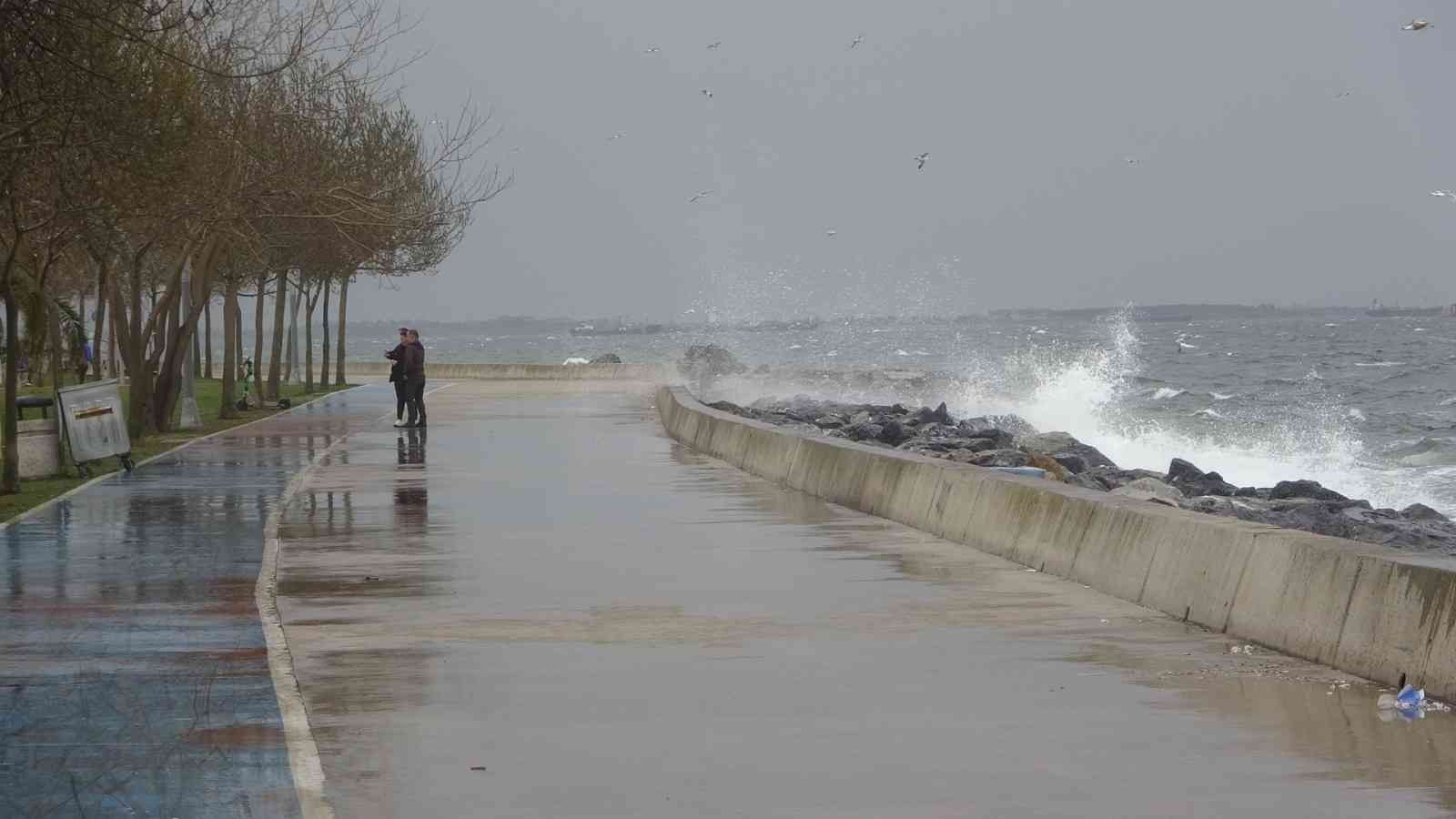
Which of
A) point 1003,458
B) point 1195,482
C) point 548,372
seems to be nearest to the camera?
point 1003,458

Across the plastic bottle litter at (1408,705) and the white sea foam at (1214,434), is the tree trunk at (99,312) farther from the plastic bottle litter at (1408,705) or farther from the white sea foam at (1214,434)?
the plastic bottle litter at (1408,705)

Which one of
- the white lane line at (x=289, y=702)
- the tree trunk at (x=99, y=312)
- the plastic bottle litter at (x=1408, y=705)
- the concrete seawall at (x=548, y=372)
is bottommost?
the concrete seawall at (x=548, y=372)

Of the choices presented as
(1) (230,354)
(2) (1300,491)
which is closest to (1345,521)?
(2) (1300,491)

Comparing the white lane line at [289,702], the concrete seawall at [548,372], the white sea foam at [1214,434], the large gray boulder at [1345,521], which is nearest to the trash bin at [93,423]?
the white lane line at [289,702]

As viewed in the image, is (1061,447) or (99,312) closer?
(1061,447)

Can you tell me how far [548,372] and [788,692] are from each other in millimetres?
75548

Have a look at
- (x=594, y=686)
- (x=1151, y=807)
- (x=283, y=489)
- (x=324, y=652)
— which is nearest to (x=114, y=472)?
(x=283, y=489)

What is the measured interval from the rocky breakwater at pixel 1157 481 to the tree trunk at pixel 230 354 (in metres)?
10.7

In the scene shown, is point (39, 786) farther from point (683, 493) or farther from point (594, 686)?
point (683, 493)

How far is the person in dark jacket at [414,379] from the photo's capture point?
1508 inches

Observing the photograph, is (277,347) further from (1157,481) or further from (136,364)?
(1157,481)

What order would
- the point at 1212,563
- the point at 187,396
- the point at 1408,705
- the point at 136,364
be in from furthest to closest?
the point at 187,396
the point at 136,364
the point at 1212,563
the point at 1408,705

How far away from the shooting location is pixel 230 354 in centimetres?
4634

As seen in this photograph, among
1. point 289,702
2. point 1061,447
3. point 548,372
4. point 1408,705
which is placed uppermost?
point 1408,705
